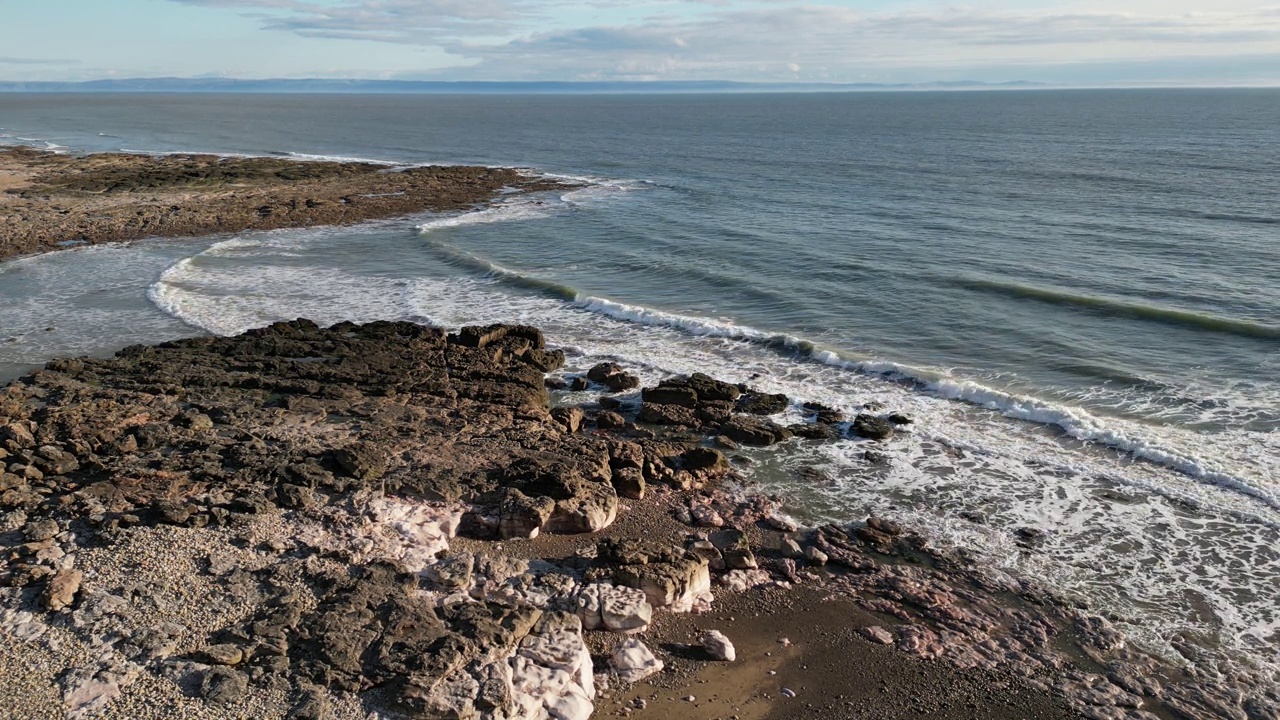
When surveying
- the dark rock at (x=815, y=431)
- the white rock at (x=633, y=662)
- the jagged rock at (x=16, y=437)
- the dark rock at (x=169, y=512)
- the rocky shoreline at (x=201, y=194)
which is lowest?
the white rock at (x=633, y=662)

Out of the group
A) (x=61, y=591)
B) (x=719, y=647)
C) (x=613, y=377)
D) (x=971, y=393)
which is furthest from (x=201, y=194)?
(x=719, y=647)

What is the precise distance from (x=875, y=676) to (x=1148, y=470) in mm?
9009

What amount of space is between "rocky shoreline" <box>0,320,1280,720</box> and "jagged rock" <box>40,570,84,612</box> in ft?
0.13

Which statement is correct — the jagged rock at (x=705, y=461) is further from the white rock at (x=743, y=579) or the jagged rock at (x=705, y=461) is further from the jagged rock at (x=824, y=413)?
the white rock at (x=743, y=579)

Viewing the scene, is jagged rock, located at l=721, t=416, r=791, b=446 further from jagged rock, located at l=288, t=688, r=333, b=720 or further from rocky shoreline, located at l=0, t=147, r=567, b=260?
rocky shoreline, located at l=0, t=147, r=567, b=260

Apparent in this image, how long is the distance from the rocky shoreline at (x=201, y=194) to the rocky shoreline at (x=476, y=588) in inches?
1006

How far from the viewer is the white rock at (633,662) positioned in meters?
11.5

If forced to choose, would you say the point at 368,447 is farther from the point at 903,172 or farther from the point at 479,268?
the point at 903,172

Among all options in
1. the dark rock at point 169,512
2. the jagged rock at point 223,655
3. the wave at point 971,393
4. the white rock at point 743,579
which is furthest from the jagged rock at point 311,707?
the wave at point 971,393

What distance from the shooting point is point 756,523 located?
15.8m

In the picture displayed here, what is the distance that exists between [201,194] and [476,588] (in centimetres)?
4496

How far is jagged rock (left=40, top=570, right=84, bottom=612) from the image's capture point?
464 inches

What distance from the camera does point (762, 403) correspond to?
2097 cm

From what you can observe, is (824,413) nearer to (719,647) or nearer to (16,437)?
(719,647)
